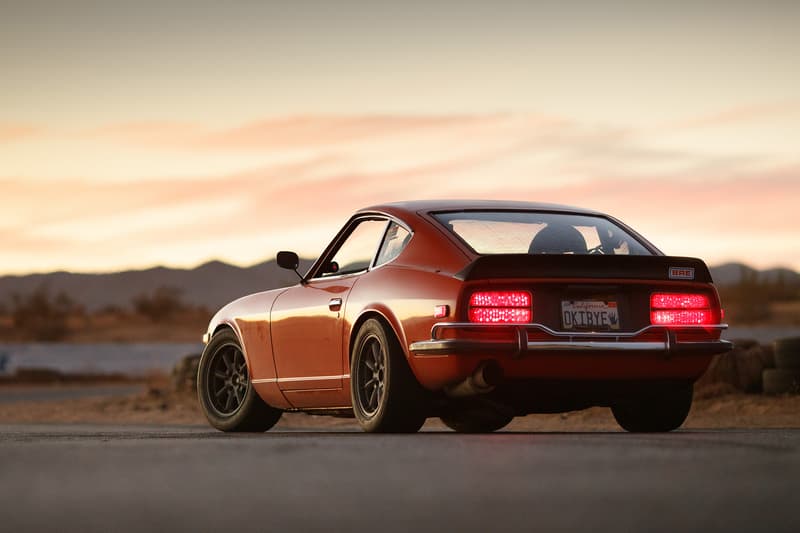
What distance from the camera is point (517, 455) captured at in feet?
24.2

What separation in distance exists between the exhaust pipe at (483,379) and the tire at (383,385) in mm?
416

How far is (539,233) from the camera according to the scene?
10164mm

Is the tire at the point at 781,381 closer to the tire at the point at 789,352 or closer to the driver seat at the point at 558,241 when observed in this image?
the tire at the point at 789,352

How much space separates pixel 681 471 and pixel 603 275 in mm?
2735

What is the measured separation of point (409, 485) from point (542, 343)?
9.65ft

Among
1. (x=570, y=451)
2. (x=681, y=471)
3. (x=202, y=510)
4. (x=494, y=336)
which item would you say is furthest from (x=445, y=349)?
(x=202, y=510)

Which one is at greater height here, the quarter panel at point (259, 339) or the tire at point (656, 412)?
the quarter panel at point (259, 339)

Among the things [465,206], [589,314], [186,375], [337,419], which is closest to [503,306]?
[589,314]

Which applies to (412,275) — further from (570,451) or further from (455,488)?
(455,488)

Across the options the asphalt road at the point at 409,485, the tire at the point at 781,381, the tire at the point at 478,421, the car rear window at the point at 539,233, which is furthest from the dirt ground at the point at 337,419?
the asphalt road at the point at 409,485

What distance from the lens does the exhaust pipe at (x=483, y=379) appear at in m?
9.06

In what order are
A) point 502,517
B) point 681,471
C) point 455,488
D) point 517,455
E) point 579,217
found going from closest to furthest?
point 502,517 → point 455,488 → point 681,471 → point 517,455 → point 579,217

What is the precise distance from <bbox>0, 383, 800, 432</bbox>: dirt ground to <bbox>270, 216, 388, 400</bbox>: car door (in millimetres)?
4930

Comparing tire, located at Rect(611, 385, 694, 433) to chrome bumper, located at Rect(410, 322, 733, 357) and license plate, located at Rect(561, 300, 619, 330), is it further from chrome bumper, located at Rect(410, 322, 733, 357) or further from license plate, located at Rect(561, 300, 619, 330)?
license plate, located at Rect(561, 300, 619, 330)
